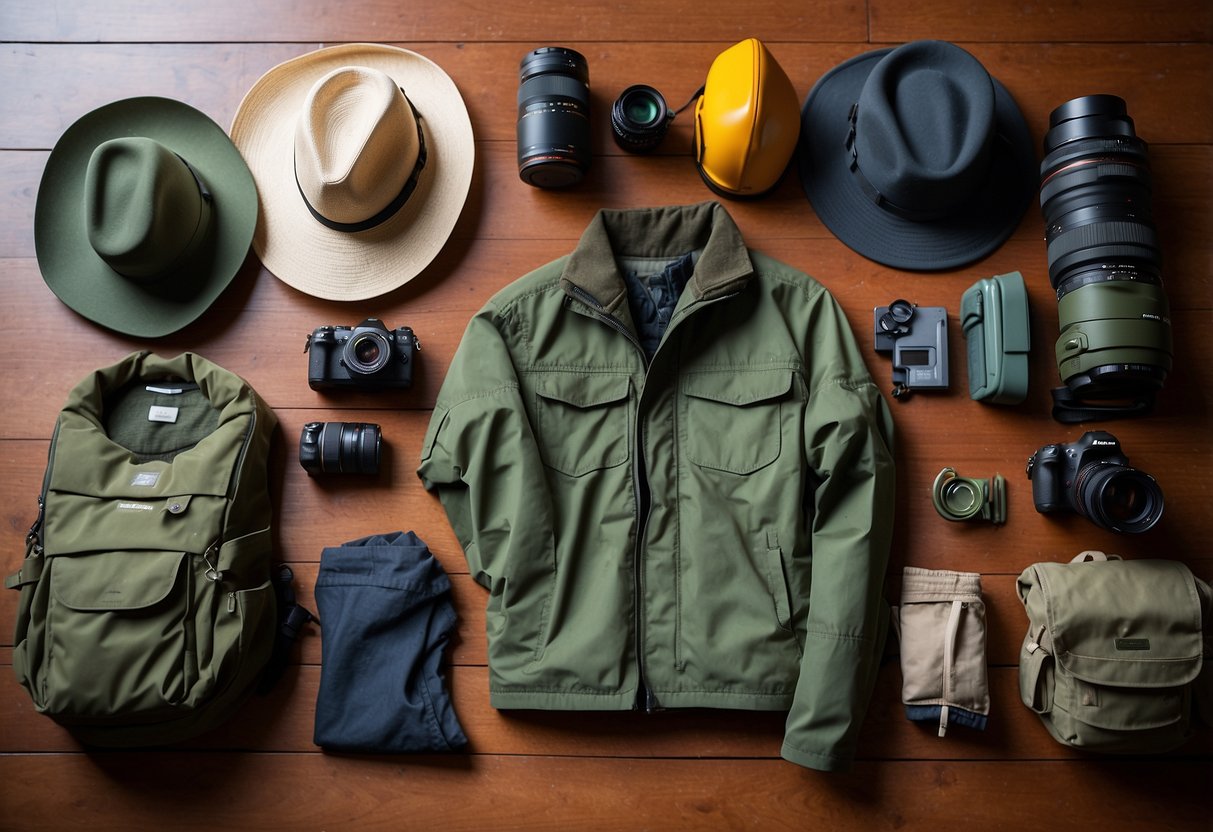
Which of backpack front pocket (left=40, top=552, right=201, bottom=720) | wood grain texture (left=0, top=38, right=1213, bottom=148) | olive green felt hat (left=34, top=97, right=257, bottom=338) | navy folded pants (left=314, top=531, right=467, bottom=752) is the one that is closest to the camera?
backpack front pocket (left=40, top=552, right=201, bottom=720)

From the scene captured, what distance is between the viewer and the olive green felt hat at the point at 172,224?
175 centimetres

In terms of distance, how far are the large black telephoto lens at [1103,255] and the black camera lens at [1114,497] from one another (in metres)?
0.18

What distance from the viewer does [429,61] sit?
1.87m

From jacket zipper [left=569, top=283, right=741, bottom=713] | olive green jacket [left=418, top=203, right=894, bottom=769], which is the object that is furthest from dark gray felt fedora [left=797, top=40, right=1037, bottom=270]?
jacket zipper [left=569, top=283, right=741, bottom=713]

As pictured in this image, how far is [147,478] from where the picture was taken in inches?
63.6

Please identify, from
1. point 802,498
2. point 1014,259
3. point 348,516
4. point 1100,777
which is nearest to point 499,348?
point 348,516

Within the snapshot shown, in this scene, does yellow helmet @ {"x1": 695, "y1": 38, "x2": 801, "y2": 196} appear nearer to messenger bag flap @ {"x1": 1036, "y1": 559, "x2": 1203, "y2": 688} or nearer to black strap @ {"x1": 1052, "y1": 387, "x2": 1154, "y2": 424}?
black strap @ {"x1": 1052, "y1": 387, "x2": 1154, "y2": 424}

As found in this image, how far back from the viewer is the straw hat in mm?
1695

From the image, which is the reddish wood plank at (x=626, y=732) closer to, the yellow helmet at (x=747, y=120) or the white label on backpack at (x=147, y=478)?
the white label on backpack at (x=147, y=478)

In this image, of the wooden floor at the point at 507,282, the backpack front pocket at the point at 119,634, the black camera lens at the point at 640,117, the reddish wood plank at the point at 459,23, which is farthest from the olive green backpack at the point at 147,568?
the black camera lens at the point at 640,117

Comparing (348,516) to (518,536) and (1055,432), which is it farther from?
(1055,432)

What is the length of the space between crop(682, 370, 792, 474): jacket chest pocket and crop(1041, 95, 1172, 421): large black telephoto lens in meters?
0.58

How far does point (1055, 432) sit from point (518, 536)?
1.14m

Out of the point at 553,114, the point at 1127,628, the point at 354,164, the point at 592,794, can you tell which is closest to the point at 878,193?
the point at 553,114
